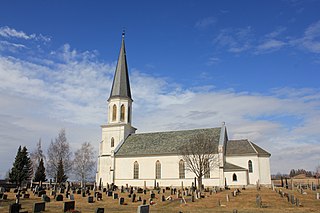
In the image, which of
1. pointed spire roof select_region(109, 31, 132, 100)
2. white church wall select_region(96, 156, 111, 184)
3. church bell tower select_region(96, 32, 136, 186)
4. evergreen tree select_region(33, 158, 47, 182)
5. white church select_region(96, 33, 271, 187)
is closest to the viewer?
white church select_region(96, 33, 271, 187)

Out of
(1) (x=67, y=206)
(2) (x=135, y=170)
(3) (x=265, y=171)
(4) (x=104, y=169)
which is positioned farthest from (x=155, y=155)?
(1) (x=67, y=206)

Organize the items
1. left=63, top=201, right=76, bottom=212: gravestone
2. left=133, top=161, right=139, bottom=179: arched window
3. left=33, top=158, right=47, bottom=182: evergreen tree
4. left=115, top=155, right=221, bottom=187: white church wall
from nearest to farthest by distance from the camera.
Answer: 1. left=63, top=201, right=76, bottom=212: gravestone
2. left=115, top=155, right=221, bottom=187: white church wall
3. left=133, top=161, right=139, bottom=179: arched window
4. left=33, top=158, right=47, bottom=182: evergreen tree

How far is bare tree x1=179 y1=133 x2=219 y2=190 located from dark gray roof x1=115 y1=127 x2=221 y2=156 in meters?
2.23

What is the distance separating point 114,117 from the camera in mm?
53344

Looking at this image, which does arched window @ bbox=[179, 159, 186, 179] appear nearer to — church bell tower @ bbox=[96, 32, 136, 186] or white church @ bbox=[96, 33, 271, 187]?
white church @ bbox=[96, 33, 271, 187]

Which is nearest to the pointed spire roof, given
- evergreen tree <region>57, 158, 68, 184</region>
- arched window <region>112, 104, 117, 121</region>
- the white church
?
the white church

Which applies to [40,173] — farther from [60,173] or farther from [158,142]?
[158,142]

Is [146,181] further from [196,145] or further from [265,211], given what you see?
[265,211]

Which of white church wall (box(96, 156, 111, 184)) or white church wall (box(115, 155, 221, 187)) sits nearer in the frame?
white church wall (box(115, 155, 221, 187))

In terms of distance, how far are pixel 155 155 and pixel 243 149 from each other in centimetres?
1401

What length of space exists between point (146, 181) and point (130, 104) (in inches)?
590

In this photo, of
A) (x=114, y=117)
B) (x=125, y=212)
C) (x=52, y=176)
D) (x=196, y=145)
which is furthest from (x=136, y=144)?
(x=125, y=212)

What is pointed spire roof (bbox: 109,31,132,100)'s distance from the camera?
5391 centimetres

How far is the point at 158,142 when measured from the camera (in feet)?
164
